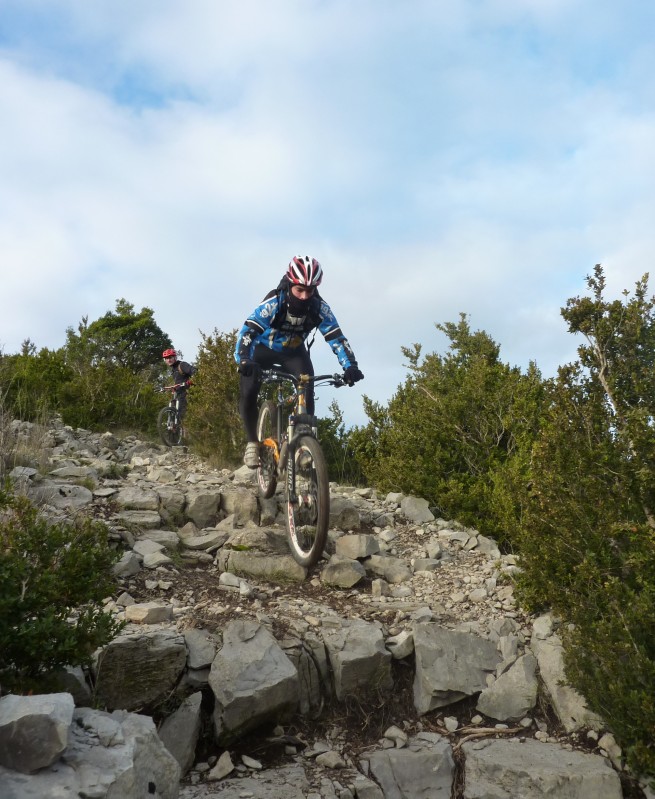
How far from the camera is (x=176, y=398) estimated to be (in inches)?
545

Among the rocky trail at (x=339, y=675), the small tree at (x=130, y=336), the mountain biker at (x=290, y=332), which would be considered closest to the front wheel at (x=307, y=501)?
the rocky trail at (x=339, y=675)

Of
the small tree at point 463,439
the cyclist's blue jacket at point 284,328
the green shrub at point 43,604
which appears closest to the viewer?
the green shrub at point 43,604

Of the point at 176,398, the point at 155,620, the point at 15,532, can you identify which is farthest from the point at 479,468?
the point at 176,398

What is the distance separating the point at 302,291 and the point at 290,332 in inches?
21.1

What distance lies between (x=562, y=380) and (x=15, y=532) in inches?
177

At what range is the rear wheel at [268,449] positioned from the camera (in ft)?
22.9

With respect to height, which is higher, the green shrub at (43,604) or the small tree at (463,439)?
the small tree at (463,439)

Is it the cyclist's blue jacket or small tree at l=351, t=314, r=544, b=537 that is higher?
the cyclist's blue jacket

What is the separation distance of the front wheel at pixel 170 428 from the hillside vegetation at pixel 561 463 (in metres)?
2.16

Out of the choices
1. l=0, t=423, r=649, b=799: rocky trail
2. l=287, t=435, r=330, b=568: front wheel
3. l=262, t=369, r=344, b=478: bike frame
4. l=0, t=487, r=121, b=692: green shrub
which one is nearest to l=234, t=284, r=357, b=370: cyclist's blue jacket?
l=262, t=369, r=344, b=478: bike frame

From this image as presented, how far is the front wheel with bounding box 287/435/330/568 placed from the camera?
552cm

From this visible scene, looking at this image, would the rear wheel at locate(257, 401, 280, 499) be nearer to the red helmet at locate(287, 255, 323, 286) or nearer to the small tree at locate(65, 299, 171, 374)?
the red helmet at locate(287, 255, 323, 286)

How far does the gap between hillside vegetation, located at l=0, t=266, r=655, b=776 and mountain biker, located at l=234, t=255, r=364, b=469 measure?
2.06 meters

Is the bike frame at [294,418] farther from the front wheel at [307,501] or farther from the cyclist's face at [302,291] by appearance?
the cyclist's face at [302,291]
